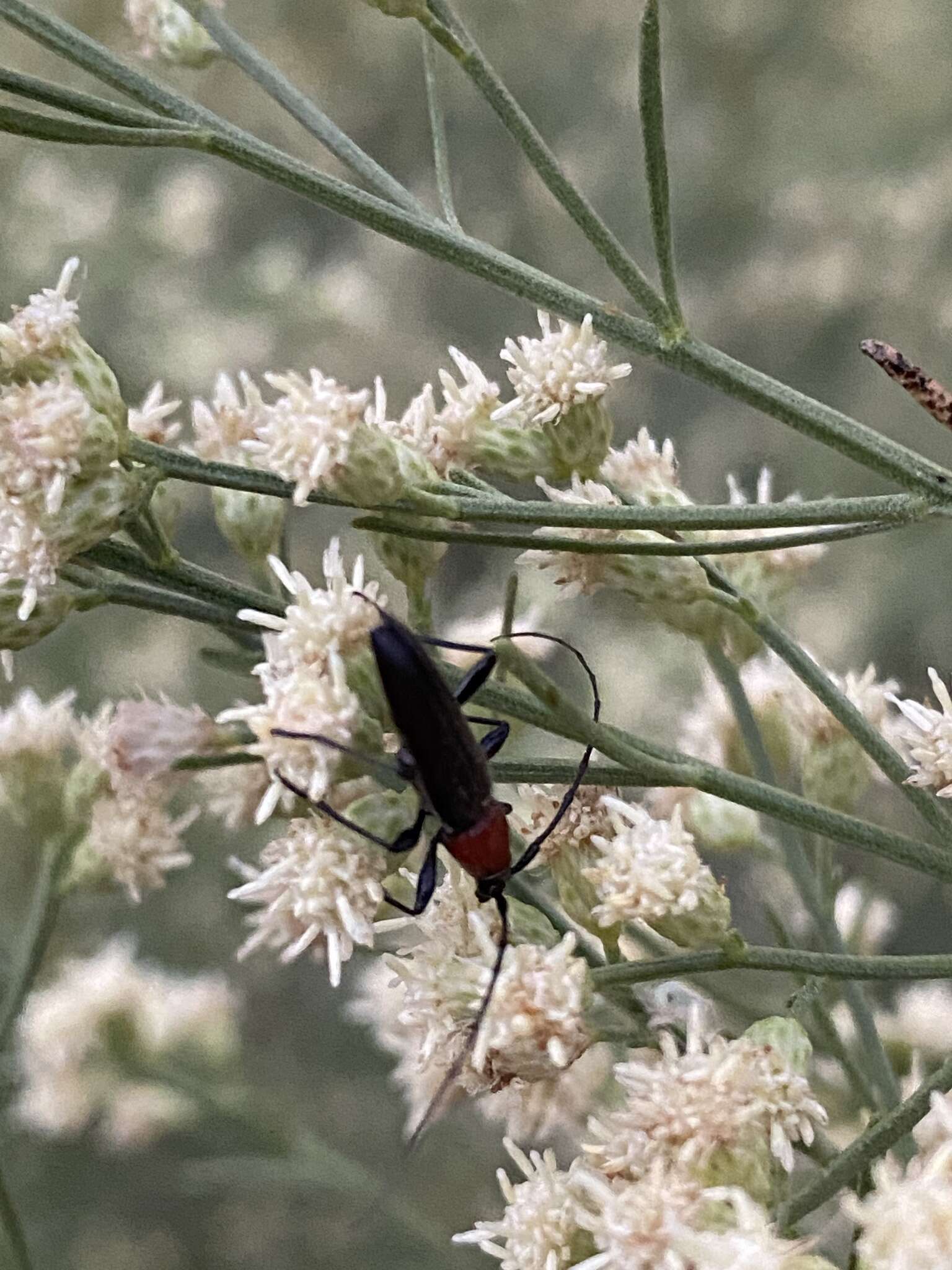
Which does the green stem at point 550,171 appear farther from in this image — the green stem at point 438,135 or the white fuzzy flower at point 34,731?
the white fuzzy flower at point 34,731

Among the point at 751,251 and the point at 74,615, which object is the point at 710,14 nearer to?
the point at 751,251

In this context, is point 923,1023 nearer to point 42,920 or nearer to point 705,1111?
point 705,1111

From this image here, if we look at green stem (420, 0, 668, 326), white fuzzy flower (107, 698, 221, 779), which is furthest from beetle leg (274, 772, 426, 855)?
green stem (420, 0, 668, 326)

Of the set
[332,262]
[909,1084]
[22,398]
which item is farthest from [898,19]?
[22,398]

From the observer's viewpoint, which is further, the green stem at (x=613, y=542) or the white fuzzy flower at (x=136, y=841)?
the white fuzzy flower at (x=136, y=841)

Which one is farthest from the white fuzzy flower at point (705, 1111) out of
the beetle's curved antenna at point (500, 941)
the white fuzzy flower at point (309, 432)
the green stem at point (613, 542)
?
the white fuzzy flower at point (309, 432)

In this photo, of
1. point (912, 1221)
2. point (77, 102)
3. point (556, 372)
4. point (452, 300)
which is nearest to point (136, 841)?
point (556, 372)
